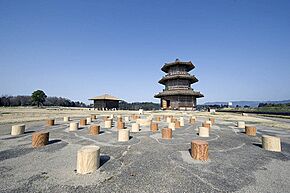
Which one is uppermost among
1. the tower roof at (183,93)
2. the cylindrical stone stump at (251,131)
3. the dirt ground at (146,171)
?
the tower roof at (183,93)

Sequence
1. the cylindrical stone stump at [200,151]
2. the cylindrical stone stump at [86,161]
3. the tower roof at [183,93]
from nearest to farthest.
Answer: the cylindrical stone stump at [86,161]
the cylindrical stone stump at [200,151]
the tower roof at [183,93]

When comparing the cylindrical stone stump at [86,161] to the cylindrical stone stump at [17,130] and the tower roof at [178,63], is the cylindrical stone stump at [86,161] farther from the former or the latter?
the tower roof at [178,63]

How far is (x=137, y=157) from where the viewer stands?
579cm

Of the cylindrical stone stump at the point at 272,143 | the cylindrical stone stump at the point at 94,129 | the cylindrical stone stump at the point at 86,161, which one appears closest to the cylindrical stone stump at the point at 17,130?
the cylindrical stone stump at the point at 94,129

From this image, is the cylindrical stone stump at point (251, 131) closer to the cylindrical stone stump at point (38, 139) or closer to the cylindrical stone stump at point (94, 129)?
the cylindrical stone stump at point (94, 129)

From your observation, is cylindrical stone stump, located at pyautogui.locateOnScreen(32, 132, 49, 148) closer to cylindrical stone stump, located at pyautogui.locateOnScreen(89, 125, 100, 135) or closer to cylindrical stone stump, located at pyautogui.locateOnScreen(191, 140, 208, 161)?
cylindrical stone stump, located at pyautogui.locateOnScreen(89, 125, 100, 135)

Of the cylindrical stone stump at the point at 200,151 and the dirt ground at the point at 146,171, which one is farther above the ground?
the cylindrical stone stump at the point at 200,151

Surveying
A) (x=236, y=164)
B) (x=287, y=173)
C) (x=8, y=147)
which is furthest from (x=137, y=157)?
(x=8, y=147)

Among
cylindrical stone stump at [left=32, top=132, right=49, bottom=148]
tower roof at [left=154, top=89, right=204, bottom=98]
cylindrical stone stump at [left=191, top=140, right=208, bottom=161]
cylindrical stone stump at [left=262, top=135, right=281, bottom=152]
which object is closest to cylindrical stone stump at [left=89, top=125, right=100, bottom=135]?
cylindrical stone stump at [left=32, top=132, right=49, bottom=148]

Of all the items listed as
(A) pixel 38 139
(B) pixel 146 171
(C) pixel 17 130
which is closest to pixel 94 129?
(A) pixel 38 139

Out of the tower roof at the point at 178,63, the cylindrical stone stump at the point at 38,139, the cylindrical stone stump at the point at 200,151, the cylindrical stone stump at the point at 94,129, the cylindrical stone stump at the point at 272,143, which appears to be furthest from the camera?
the tower roof at the point at 178,63

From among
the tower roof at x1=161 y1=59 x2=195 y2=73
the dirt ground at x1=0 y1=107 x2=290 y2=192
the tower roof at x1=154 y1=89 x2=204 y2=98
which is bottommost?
the dirt ground at x1=0 y1=107 x2=290 y2=192

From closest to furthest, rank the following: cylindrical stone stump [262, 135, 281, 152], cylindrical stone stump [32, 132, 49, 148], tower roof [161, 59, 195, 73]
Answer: cylindrical stone stump [262, 135, 281, 152] < cylindrical stone stump [32, 132, 49, 148] < tower roof [161, 59, 195, 73]

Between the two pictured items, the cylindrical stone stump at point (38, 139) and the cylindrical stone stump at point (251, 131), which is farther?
the cylindrical stone stump at point (251, 131)
